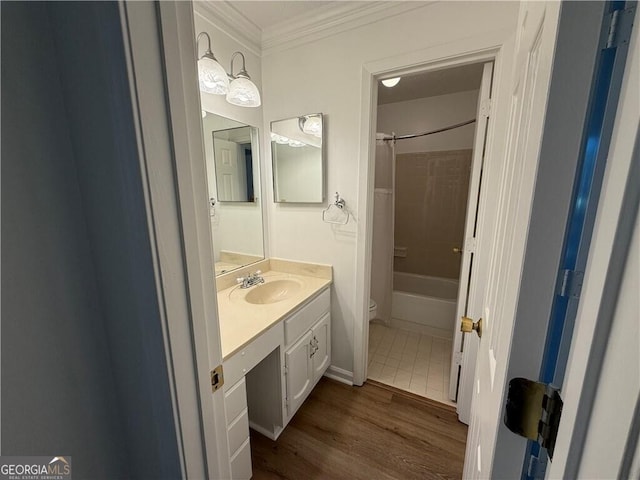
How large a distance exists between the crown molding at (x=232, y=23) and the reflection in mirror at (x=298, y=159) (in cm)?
49

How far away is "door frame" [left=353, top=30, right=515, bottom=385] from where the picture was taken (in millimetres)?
1201

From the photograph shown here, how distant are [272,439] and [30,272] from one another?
1.47 metres

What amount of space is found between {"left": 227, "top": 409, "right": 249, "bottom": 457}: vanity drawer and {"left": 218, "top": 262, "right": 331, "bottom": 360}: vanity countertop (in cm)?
34

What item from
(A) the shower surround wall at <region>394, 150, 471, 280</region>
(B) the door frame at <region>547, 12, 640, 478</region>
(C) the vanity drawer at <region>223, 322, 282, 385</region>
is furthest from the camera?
(A) the shower surround wall at <region>394, 150, 471, 280</region>

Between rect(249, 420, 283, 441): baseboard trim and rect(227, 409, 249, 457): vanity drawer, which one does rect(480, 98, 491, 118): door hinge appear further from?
rect(249, 420, 283, 441): baseboard trim

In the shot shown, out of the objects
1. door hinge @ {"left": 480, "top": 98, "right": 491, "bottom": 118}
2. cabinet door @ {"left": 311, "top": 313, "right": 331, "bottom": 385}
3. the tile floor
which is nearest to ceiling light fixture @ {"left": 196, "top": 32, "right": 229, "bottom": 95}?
door hinge @ {"left": 480, "top": 98, "right": 491, "bottom": 118}

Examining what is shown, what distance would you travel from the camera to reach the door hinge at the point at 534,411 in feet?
1.23

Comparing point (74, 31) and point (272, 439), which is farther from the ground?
point (74, 31)

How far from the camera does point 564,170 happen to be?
336 millimetres

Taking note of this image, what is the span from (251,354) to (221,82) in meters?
1.36

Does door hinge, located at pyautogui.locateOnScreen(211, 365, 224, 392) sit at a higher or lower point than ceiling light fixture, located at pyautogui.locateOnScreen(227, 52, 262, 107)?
lower

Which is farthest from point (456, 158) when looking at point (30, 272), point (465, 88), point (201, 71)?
point (30, 272)

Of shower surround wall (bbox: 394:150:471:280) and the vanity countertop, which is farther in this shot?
shower surround wall (bbox: 394:150:471:280)

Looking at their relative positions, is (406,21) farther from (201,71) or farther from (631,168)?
(631,168)
